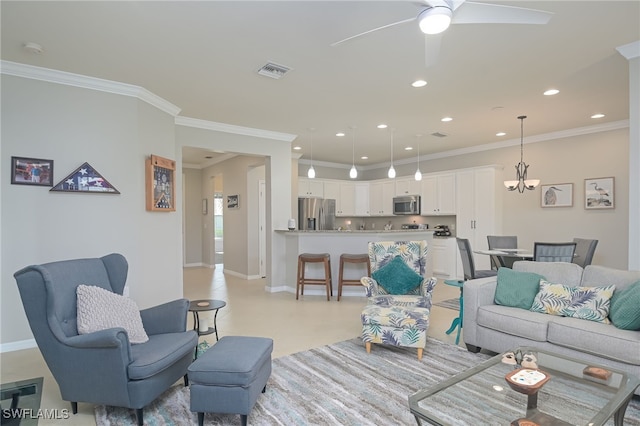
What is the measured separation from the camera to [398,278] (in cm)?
387

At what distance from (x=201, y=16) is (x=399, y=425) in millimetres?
3085

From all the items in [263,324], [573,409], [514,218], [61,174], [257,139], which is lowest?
[263,324]

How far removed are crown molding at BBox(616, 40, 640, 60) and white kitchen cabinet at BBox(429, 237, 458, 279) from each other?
4.57m

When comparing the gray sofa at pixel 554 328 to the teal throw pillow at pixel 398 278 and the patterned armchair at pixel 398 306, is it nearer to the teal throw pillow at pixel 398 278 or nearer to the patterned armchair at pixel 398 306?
the patterned armchair at pixel 398 306

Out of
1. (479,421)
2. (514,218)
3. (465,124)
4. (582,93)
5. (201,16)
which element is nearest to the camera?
(479,421)

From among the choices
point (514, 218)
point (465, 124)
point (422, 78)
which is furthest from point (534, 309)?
point (514, 218)

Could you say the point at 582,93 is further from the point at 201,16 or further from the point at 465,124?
the point at 201,16

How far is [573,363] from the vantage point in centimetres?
221

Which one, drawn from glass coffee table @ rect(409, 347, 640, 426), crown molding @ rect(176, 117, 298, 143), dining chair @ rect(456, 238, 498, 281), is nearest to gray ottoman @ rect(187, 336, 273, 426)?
glass coffee table @ rect(409, 347, 640, 426)

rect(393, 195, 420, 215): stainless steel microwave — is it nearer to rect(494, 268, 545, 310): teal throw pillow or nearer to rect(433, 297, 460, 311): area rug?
rect(433, 297, 460, 311): area rug

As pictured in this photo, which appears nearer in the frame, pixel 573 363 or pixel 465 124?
pixel 573 363

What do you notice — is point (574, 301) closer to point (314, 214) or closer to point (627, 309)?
point (627, 309)

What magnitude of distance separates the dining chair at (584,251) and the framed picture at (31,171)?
248 inches

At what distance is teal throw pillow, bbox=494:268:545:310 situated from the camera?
10.3 ft
